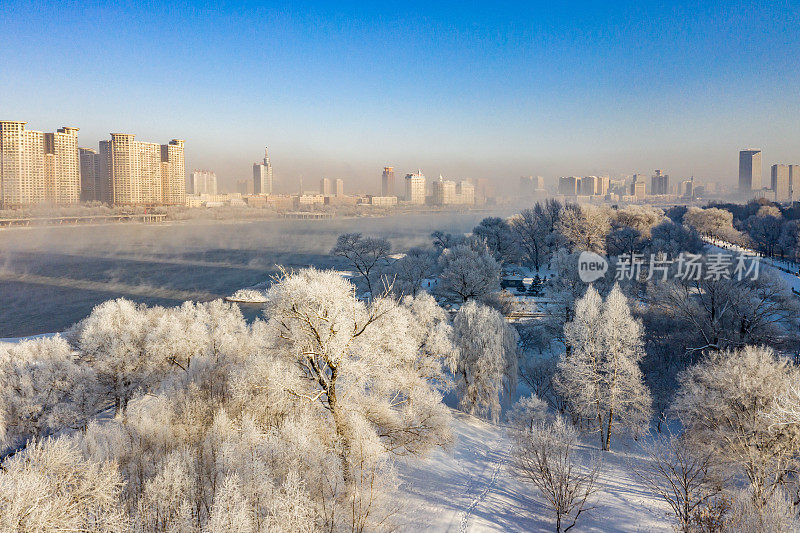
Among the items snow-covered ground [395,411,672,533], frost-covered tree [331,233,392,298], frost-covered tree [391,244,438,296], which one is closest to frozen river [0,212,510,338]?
frost-covered tree [391,244,438,296]

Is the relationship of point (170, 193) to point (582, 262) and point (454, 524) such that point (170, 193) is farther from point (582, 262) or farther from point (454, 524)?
point (454, 524)

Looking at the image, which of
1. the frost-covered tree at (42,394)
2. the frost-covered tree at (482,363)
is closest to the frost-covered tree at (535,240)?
the frost-covered tree at (482,363)

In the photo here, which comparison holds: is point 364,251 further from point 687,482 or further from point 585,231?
point 687,482

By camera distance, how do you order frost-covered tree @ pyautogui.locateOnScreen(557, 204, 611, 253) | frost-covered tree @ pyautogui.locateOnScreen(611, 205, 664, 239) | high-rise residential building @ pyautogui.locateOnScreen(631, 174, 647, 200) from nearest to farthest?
frost-covered tree @ pyautogui.locateOnScreen(557, 204, 611, 253) < frost-covered tree @ pyautogui.locateOnScreen(611, 205, 664, 239) < high-rise residential building @ pyautogui.locateOnScreen(631, 174, 647, 200)

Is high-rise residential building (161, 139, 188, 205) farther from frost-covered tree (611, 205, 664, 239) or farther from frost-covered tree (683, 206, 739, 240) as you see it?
frost-covered tree (683, 206, 739, 240)

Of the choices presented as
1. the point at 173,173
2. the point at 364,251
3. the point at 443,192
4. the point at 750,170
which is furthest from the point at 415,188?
the point at 364,251

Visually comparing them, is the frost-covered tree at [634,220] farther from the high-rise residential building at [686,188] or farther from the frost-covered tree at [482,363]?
the high-rise residential building at [686,188]
